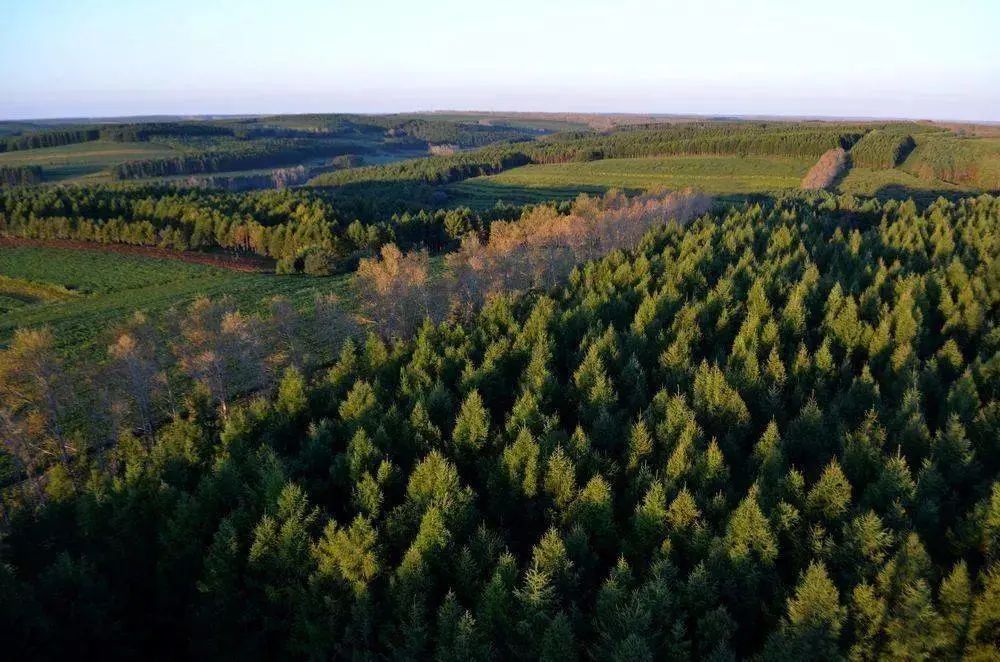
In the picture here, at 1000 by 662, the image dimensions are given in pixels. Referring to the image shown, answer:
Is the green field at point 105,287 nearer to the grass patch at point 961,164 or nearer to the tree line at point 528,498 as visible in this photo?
the tree line at point 528,498

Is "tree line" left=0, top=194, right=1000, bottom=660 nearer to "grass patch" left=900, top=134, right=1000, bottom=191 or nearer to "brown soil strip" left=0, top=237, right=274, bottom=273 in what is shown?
"brown soil strip" left=0, top=237, right=274, bottom=273

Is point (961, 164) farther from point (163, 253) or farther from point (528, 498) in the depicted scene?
point (163, 253)

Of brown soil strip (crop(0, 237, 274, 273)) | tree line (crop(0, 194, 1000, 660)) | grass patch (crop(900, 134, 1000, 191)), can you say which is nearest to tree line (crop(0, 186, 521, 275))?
brown soil strip (crop(0, 237, 274, 273))

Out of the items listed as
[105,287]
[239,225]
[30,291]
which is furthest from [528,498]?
[239,225]

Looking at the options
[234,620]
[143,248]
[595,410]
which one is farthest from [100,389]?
[143,248]

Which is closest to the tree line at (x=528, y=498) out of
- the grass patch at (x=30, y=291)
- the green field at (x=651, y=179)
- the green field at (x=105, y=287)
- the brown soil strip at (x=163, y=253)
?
the green field at (x=105, y=287)

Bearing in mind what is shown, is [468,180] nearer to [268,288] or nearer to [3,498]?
[268,288]
